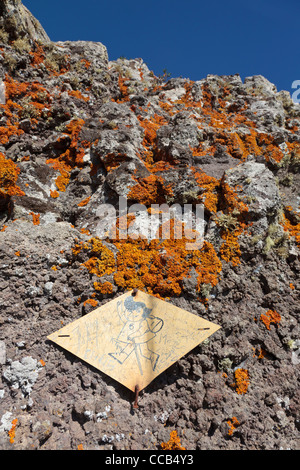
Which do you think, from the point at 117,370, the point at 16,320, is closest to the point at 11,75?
the point at 16,320

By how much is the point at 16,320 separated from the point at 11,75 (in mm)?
6044

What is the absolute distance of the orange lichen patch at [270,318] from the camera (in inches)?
158

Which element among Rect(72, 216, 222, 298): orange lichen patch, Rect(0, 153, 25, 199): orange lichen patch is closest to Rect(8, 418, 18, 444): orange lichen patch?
Rect(72, 216, 222, 298): orange lichen patch

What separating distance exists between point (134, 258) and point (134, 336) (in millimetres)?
1201

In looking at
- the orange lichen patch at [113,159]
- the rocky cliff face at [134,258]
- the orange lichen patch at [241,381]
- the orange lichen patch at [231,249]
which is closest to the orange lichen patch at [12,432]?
the rocky cliff face at [134,258]

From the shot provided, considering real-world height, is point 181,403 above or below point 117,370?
below

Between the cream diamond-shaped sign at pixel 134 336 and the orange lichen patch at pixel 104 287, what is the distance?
0.18m

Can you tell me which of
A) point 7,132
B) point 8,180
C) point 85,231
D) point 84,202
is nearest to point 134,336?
point 85,231

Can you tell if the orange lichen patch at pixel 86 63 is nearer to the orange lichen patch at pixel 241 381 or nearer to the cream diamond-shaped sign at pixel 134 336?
the cream diamond-shaped sign at pixel 134 336

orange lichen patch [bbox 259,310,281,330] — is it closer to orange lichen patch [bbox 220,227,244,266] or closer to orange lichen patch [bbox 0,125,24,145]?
orange lichen patch [bbox 220,227,244,266]

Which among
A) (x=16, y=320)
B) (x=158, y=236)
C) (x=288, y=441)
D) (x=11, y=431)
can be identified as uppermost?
(x=158, y=236)

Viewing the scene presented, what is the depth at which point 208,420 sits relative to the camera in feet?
10.5

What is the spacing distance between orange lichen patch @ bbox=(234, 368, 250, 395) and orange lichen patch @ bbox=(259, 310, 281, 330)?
0.83 m
